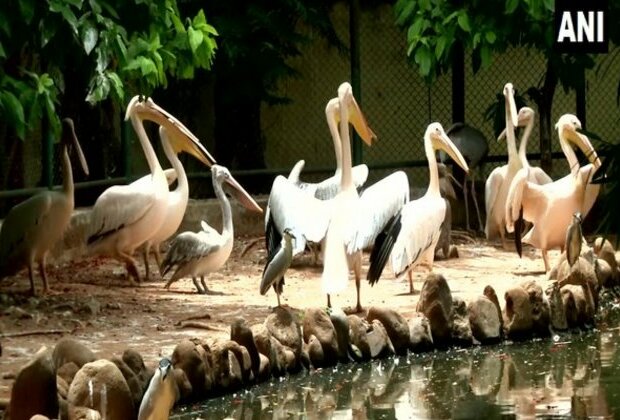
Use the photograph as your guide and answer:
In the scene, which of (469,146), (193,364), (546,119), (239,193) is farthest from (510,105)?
(193,364)

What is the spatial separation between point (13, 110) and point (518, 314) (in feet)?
9.62

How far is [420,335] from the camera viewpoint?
8.28m

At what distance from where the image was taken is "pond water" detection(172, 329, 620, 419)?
697 cm

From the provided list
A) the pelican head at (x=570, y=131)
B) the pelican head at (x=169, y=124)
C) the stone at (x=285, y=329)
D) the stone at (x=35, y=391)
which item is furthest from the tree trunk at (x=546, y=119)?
the stone at (x=35, y=391)

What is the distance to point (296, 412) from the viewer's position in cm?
700

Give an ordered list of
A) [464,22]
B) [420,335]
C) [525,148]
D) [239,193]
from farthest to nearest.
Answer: [525,148] → [464,22] → [239,193] → [420,335]

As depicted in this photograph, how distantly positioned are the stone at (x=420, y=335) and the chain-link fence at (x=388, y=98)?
5.53 m

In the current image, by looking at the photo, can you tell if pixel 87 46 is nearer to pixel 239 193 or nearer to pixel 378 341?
pixel 378 341

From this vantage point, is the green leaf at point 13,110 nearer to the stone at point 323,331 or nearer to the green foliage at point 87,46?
the green foliage at point 87,46

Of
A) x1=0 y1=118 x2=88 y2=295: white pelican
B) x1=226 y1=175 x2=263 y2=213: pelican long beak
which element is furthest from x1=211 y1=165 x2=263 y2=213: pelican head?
x1=0 y1=118 x2=88 y2=295: white pelican

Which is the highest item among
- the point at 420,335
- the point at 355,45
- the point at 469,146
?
the point at 355,45

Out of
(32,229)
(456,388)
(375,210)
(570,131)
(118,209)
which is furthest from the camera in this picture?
(570,131)

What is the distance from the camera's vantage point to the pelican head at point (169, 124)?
35.1 ft

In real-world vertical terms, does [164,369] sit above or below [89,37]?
below
